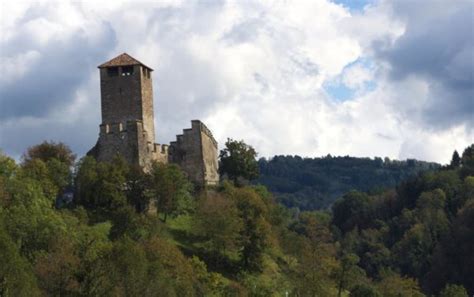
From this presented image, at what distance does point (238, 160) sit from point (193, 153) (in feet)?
22.1

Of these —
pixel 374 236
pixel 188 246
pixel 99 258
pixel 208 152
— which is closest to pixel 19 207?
pixel 99 258

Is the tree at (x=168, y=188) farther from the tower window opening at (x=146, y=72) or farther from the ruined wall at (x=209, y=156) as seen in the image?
the tower window opening at (x=146, y=72)

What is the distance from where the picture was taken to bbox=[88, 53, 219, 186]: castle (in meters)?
87.2

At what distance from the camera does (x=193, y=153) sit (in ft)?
298

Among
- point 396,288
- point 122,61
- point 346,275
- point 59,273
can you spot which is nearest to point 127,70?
point 122,61

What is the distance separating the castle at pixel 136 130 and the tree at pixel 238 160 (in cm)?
367

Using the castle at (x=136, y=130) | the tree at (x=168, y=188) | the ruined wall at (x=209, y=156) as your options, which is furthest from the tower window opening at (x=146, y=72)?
the tree at (x=168, y=188)

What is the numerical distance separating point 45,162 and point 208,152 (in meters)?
14.3

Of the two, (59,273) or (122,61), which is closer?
(59,273)

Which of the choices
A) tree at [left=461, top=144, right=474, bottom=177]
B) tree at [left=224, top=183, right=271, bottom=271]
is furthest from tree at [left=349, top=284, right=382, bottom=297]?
tree at [left=461, top=144, right=474, bottom=177]

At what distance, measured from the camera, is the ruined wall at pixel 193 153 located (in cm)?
9056

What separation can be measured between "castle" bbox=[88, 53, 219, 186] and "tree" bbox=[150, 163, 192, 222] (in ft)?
7.75

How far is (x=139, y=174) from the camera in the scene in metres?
85.1

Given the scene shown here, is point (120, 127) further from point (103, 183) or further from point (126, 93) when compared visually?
point (103, 183)
